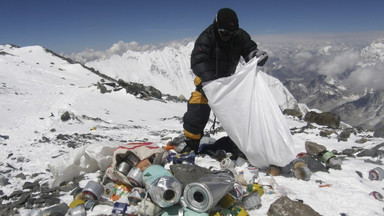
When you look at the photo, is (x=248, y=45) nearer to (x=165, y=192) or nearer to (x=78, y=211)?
(x=165, y=192)

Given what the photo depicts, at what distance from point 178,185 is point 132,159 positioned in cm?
129

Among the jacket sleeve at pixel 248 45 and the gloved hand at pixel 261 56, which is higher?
the jacket sleeve at pixel 248 45

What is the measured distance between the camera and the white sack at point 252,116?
3.86 metres

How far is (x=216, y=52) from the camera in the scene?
175 inches

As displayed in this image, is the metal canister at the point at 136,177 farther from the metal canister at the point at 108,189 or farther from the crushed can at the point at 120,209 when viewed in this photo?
the crushed can at the point at 120,209

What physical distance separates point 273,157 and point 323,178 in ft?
2.88

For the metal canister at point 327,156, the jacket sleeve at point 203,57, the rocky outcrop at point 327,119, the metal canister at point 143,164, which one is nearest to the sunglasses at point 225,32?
the jacket sleeve at point 203,57

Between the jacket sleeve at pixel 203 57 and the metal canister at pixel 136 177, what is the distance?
1829 mm

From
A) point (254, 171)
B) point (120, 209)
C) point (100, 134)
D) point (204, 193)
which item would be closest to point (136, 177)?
point (120, 209)

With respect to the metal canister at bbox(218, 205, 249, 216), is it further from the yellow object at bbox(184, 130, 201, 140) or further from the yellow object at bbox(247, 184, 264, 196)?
the yellow object at bbox(184, 130, 201, 140)

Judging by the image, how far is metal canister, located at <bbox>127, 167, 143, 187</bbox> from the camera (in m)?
3.36

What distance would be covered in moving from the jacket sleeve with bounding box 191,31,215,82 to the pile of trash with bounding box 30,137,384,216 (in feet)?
4.55

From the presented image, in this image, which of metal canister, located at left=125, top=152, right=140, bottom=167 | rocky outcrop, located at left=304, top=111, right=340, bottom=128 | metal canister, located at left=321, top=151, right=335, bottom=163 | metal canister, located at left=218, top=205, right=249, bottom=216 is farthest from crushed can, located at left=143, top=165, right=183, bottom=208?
rocky outcrop, located at left=304, top=111, right=340, bottom=128

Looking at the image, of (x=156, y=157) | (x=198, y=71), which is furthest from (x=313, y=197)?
(x=198, y=71)
